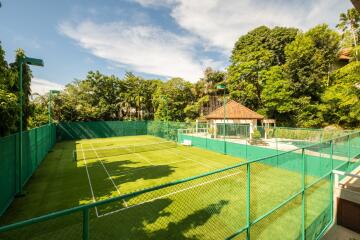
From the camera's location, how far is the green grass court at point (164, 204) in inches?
230

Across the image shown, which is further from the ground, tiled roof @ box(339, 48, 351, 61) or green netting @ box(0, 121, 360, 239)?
tiled roof @ box(339, 48, 351, 61)

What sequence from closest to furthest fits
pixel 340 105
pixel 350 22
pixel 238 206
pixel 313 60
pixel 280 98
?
1. pixel 238 206
2. pixel 340 105
3. pixel 350 22
4. pixel 313 60
5. pixel 280 98

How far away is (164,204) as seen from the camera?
25.0 feet

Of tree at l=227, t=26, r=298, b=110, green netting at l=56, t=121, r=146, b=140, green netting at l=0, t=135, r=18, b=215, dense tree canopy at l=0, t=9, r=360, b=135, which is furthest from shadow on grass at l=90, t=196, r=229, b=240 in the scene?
tree at l=227, t=26, r=298, b=110

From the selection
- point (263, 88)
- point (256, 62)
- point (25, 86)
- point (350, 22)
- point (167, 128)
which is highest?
point (350, 22)

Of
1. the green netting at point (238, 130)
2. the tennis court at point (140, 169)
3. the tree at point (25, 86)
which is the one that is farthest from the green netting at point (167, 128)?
the tree at point (25, 86)

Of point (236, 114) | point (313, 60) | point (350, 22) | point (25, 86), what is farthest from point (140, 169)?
point (350, 22)

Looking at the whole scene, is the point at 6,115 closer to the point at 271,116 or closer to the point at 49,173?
the point at 49,173

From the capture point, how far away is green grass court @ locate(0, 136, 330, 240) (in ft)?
19.2

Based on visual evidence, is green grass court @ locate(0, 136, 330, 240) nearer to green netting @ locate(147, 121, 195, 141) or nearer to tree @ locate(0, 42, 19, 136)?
tree @ locate(0, 42, 19, 136)

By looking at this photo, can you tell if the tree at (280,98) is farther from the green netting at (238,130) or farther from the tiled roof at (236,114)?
the green netting at (238,130)

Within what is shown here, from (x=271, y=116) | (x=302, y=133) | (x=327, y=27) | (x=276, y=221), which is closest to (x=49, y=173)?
(x=276, y=221)

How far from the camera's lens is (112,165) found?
46.4ft

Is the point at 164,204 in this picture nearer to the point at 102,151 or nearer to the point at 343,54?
the point at 102,151
